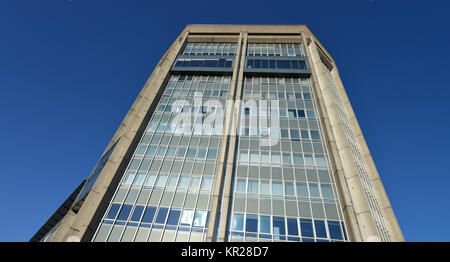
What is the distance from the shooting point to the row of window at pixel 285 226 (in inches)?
606

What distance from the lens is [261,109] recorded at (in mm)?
25438

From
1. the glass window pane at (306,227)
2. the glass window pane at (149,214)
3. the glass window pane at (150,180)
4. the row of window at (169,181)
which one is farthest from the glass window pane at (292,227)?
the glass window pane at (150,180)

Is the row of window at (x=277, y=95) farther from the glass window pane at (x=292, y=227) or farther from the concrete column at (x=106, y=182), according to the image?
the glass window pane at (x=292, y=227)

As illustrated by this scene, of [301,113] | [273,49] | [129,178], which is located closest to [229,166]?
[129,178]

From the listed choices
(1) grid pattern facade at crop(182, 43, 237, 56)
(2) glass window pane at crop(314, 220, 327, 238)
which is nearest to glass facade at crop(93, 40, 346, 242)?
(2) glass window pane at crop(314, 220, 327, 238)

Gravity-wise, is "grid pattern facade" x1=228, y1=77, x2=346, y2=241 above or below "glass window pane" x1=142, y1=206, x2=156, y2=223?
above

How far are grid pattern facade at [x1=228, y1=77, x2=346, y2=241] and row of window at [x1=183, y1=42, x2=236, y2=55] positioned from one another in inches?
587

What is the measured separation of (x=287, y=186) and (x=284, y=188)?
0.35m

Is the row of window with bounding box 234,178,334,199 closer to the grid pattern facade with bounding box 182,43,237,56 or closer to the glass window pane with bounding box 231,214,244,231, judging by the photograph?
the glass window pane with bounding box 231,214,244,231

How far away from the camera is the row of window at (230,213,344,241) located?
50.5 ft

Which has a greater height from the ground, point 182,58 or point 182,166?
point 182,58

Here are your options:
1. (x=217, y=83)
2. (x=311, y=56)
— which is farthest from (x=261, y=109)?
(x=311, y=56)

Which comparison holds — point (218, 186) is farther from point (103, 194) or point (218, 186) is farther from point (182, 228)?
point (103, 194)
